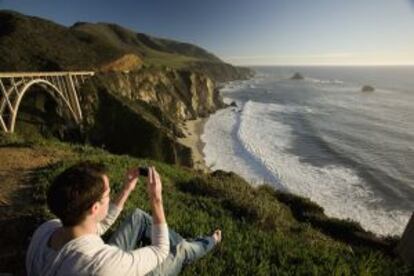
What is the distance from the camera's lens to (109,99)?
3500 cm

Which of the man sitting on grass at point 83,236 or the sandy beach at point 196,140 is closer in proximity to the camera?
the man sitting on grass at point 83,236

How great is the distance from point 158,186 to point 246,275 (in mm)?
2288

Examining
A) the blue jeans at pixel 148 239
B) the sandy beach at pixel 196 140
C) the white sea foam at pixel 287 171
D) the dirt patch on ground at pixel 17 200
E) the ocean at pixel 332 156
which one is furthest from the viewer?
the sandy beach at pixel 196 140

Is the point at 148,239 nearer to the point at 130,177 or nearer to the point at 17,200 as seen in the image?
the point at 130,177

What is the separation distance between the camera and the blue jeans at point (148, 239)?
4.09 meters

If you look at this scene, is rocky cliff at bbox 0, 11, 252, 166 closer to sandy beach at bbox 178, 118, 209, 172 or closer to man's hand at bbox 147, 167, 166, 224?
sandy beach at bbox 178, 118, 209, 172

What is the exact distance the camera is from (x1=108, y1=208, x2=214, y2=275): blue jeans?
4090 mm

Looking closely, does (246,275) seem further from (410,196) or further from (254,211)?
(410,196)

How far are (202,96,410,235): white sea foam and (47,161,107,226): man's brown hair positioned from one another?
1925 centimetres

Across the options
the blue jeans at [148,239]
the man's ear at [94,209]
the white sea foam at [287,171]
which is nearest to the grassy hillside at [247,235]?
the blue jeans at [148,239]

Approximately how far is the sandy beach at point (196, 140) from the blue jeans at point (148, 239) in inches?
931

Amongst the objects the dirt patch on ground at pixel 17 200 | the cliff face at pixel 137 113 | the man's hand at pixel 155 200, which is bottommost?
the cliff face at pixel 137 113

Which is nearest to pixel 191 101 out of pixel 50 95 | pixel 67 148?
pixel 50 95

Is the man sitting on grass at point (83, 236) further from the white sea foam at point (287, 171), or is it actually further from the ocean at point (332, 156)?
the ocean at point (332, 156)
